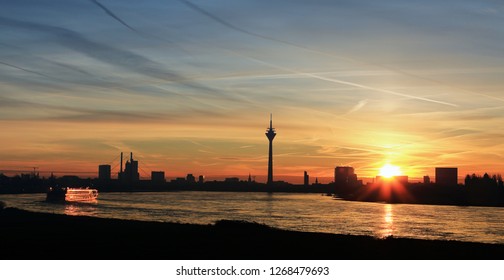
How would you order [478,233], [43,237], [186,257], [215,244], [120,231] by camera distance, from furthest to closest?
[478,233] < [120,231] < [43,237] < [215,244] < [186,257]

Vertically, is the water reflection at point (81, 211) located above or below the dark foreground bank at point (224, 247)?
below

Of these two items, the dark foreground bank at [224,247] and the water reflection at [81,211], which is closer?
the dark foreground bank at [224,247]

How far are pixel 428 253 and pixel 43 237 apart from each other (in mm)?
23527

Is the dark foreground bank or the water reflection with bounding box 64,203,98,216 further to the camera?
the water reflection with bounding box 64,203,98,216

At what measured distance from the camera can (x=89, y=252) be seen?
28.8 meters

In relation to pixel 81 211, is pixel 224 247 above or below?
above

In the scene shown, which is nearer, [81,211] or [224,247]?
[224,247]

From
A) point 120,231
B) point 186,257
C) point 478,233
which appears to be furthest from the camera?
point 478,233

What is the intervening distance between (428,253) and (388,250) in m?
2.17

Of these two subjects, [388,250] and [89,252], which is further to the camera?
[388,250]

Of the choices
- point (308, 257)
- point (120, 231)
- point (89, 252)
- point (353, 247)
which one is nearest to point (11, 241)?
point (89, 252)

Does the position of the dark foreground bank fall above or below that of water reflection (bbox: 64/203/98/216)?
above
